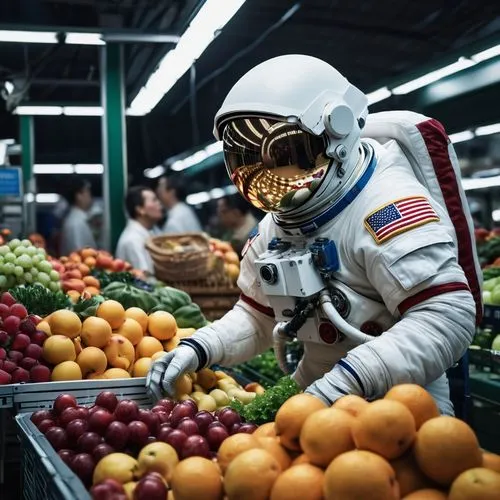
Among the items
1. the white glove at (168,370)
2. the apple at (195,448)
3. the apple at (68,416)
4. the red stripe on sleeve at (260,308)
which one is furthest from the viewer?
the red stripe on sleeve at (260,308)

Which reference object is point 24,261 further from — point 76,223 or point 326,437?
point 76,223

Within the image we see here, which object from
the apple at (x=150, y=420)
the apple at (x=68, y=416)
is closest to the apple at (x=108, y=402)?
the apple at (x=68, y=416)

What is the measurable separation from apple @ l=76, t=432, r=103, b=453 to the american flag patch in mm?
1085

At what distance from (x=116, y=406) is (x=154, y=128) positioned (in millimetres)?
18397

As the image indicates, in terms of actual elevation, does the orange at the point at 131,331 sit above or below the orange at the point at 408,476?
Answer: above

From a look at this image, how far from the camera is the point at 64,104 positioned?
12898mm

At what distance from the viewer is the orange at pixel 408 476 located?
170 cm

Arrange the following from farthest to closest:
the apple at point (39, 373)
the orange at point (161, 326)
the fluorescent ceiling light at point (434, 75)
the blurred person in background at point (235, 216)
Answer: the blurred person in background at point (235, 216) < the fluorescent ceiling light at point (434, 75) < the orange at point (161, 326) < the apple at point (39, 373)

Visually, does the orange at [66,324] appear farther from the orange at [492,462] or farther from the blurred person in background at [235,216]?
the blurred person in background at [235,216]

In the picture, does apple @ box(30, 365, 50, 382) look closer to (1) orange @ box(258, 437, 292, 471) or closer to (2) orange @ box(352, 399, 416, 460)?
(1) orange @ box(258, 437, 292, 471)

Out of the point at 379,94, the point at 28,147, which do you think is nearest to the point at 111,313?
the point at 379,94

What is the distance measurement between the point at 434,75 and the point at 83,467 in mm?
6896

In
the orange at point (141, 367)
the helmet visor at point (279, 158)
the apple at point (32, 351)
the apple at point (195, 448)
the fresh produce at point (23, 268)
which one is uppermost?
the helmet visor at point (279, 158)

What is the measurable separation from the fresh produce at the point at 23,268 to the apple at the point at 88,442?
7.65ft
